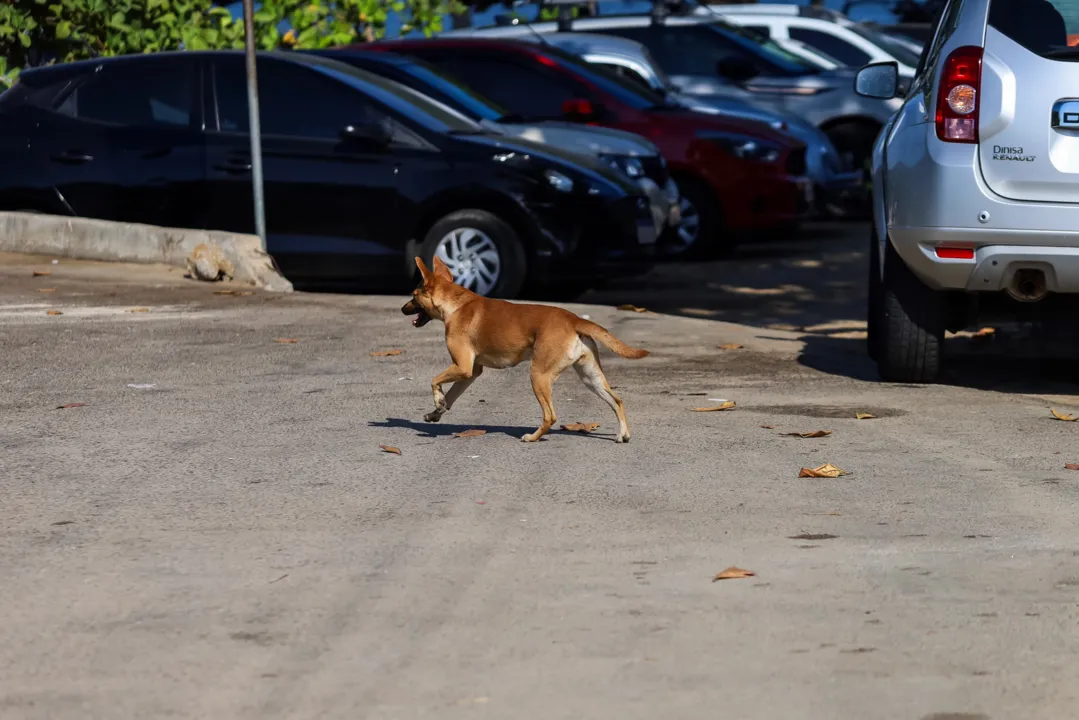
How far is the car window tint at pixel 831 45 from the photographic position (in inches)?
736

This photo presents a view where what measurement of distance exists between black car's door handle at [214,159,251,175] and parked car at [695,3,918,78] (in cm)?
846

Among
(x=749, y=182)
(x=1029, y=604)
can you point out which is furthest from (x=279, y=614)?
(x=749, y=182)

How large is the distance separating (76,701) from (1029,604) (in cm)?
219

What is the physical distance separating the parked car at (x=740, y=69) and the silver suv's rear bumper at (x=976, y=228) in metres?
10.2

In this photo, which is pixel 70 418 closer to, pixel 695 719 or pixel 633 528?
pixel 633 528

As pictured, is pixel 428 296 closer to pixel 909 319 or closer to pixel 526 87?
pixel 909 319

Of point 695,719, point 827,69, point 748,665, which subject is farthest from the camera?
point 827,69

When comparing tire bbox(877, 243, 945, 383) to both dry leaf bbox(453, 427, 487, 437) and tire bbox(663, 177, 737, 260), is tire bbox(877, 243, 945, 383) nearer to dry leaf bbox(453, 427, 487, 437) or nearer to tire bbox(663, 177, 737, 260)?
dry leaf bbox(453, 427, 487, 437)

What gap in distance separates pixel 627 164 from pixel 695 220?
227 cm

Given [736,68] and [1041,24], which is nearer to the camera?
[1041,24]

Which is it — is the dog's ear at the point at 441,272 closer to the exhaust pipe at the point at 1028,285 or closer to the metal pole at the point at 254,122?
the exhaust pipe at the point at 1028,285

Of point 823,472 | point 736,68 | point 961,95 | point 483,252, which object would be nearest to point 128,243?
point 483,252

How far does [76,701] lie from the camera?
11.6 ft

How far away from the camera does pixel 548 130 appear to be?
12492 millimetres
